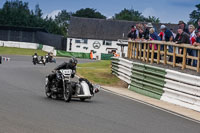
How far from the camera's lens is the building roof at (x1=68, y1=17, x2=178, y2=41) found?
3597 inches

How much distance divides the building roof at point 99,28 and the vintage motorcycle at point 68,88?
249ft

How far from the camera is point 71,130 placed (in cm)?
898

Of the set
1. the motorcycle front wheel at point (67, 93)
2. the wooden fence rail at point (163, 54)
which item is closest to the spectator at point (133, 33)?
the wooden fence rail at point (163, 54)

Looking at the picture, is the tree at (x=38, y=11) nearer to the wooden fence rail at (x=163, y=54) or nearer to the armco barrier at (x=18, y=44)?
the armco barrier at (x=18, y=44)

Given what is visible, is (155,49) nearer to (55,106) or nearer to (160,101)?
(160,101)

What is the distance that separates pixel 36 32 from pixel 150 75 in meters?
73.2

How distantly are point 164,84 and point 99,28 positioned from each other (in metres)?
75.9

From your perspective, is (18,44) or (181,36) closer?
(181,36)

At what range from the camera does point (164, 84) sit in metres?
17.3

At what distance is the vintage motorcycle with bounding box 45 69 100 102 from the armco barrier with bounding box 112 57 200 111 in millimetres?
2785

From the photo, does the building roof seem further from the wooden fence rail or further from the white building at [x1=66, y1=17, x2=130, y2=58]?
the wooden fence rail

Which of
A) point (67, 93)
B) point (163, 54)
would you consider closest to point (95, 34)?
point (163, 54)

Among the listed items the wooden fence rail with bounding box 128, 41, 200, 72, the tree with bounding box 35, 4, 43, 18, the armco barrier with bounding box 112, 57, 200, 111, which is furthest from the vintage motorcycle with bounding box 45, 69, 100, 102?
the tree with bounding box 35, 4, 43, 18

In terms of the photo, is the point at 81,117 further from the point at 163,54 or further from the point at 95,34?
the point at 95,34
